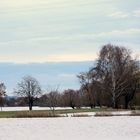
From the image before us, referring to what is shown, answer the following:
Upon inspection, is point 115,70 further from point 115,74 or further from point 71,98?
point 71,98

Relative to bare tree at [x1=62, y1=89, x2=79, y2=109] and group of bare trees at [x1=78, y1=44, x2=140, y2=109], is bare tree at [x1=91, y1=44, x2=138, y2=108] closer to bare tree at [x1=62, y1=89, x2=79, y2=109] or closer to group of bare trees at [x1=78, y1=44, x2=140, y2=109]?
group of bare trees at [x1=78, y1=44, x2=140, y2=109]

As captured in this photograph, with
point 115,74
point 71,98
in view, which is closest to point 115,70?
point 115,74

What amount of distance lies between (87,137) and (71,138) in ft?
4.04

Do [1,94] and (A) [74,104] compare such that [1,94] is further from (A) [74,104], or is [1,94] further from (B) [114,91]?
(B) [114,91]

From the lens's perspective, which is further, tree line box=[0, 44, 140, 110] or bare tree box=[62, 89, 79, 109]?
bare tree box=[62, 89, 79, 109]

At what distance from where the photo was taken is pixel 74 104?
129 metres

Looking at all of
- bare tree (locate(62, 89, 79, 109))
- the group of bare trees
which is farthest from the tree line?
bare tree (locate(62, 89, 79, 109))

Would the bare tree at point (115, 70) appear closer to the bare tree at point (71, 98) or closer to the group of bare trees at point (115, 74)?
the group of bare trees at point (115, 74)

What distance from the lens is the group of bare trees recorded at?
4003 inches

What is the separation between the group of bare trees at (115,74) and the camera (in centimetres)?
10169

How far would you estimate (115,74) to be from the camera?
337ft

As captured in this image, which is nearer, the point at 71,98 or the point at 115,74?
the point at 115,74

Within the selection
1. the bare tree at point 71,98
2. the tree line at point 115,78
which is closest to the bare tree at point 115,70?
the tree line at point 115,78

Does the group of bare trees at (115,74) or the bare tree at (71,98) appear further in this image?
the bare tree at (71,98)
